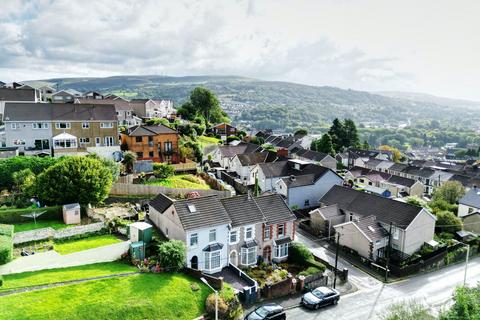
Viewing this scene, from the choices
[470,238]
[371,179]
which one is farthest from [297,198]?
[371,179]

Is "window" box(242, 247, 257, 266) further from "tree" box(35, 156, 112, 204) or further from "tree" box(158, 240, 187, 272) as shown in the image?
"tree" box(35, 156, 112, 204)

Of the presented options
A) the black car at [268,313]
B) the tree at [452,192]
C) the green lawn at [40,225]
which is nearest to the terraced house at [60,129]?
the green lawn at [40,225]

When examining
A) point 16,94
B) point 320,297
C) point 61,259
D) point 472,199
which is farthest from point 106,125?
point 472,199

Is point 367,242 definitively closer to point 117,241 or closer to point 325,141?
point 117,241

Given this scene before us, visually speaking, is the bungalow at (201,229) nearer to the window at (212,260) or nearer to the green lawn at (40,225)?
the window at (212,260)

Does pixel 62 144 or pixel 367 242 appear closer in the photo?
pixel 367 242

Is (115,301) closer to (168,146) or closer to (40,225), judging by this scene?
(40,225)
